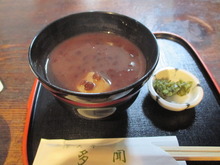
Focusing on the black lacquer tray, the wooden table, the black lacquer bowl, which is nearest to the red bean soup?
the black lacquer bowl

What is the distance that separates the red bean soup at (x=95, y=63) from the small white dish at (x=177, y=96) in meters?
0.22

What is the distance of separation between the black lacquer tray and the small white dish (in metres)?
0.07

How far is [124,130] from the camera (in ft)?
3.55

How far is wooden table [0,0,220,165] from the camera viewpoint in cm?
117

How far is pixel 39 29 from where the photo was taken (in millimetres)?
1904

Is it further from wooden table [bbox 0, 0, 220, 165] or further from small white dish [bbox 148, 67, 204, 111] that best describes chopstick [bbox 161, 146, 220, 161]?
wooden table [bbox 0, 0, 220, 165]

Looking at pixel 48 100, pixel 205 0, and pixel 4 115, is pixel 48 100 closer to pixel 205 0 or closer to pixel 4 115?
pixel 4 115

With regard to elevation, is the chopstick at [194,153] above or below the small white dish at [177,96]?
below

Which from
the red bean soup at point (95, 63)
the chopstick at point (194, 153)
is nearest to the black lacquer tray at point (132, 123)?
the chopstick at point (194, 153)

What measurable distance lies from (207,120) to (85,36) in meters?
0.89

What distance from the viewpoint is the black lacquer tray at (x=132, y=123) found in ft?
3.46

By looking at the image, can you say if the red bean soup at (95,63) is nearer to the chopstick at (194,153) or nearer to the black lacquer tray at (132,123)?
the black lacquer tray at (132,123)

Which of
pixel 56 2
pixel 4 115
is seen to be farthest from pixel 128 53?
pixel 56 2

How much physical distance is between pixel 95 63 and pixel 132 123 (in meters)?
0.40
